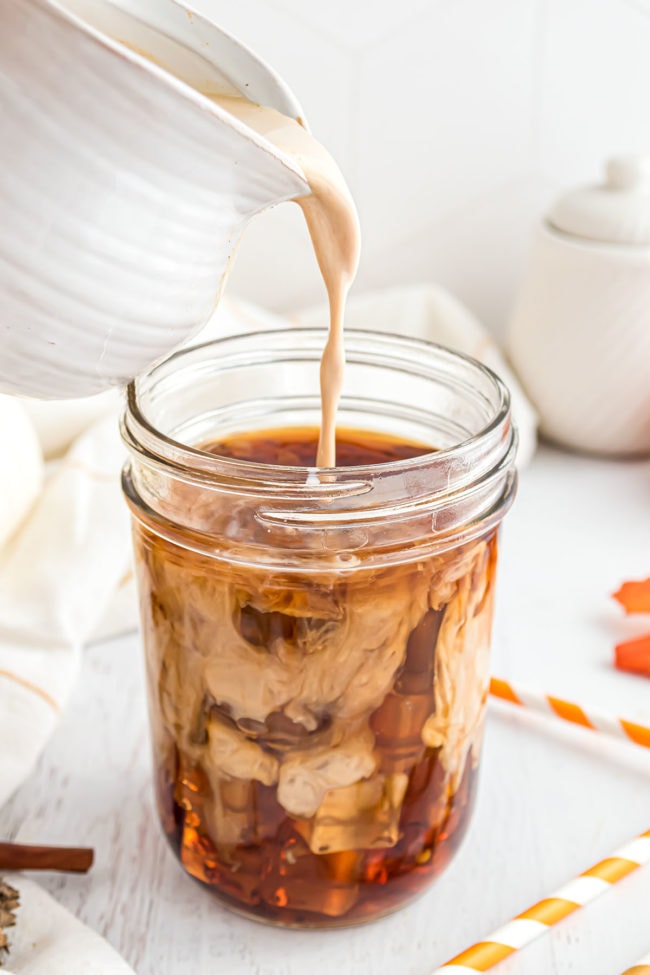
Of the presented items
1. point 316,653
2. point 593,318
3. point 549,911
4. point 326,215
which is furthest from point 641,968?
point 593,318

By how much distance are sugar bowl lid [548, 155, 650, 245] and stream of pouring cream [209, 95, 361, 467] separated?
61cm

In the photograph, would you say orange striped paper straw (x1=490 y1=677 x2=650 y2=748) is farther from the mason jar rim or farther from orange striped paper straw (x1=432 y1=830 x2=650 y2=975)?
the mason jar rim

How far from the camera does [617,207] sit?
1034 mm

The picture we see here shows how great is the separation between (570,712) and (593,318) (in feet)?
1.63

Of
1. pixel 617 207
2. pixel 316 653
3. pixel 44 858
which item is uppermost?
pixel 617 207

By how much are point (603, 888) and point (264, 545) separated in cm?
26

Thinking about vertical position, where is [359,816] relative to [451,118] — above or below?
below

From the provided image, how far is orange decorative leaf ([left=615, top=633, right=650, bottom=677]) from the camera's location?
76cm

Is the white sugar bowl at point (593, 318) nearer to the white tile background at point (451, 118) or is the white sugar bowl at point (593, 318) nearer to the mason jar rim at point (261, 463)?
the white tile background at point (451, 118)

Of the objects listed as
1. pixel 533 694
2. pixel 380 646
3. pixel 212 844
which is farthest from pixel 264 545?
pixel 533 694

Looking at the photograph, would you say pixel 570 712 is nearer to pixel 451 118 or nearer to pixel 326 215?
pixel 326 215

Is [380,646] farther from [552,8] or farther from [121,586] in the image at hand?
[552,8]

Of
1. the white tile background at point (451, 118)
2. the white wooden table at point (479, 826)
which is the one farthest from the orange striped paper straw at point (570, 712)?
the white tile background at point (451, 118)

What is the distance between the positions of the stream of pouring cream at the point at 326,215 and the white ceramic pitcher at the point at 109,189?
0.06 feet
